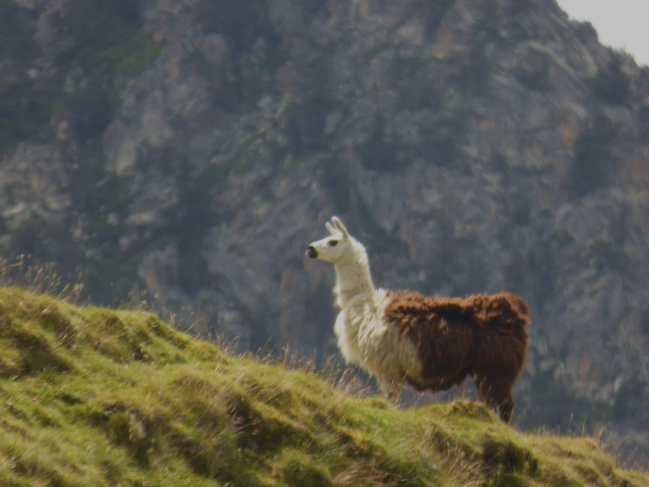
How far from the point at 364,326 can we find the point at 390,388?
4.58ft

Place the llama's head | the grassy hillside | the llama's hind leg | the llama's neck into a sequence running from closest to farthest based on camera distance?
1. the grassy hillside
2. the llama's hind leg
3. the llama's neck
4. the llama's head

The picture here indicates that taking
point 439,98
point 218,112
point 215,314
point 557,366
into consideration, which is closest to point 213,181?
point 218,112

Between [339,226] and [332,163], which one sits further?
[332,163]

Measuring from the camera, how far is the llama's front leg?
12.1 metres

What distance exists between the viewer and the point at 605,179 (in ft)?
460

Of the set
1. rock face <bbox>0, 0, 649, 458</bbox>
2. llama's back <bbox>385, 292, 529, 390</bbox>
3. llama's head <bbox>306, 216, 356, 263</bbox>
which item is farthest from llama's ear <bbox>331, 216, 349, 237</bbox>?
rock face <bbox>0, 0, 649, 458</bbox>

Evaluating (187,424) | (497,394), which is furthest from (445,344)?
(187,424)

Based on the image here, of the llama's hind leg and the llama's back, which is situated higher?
the llama's back

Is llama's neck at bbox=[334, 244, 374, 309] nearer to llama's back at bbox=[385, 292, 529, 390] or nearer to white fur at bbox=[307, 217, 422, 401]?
white fur at bbox=[307, 217, 422, 401]

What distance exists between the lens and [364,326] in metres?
13.3

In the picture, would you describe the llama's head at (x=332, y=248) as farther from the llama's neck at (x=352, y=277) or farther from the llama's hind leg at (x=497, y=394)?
the llama's hind leg at (x=497, y=394)

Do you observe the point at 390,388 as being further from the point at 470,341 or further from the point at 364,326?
the point at 470,341

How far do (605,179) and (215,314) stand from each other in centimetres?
8189

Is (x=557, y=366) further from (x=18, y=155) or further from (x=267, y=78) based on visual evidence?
(x=18, y=155)
